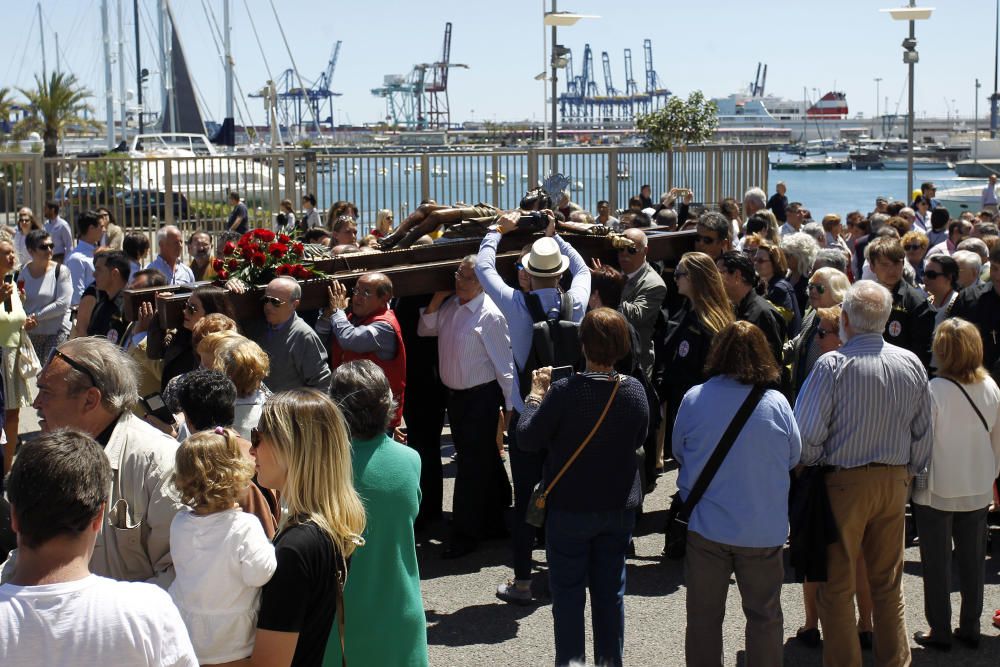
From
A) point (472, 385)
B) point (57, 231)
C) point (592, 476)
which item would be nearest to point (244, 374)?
point (592, 476)

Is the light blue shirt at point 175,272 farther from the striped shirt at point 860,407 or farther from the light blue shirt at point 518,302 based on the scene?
the striped shirt at point 860,407

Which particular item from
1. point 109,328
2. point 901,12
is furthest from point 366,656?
point 901,12

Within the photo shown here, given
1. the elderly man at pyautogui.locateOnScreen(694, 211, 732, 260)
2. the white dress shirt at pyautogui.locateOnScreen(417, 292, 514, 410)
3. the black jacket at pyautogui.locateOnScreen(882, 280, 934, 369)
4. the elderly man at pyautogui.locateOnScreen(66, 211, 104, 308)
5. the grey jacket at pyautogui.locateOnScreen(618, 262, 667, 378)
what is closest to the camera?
the white dress shirt at pyautogui.locateOnScreen(417, 292, 514, 410)

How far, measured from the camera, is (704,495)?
15.5 feet

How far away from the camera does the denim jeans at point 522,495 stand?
605 centimetres

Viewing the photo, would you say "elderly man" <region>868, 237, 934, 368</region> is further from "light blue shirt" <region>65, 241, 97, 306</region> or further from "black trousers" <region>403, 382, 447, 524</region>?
"light blue shirt" <region>65, 241, 97, 306</region>

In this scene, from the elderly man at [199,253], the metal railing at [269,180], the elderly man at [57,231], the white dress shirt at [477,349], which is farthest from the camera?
the metal railing at [269,180]

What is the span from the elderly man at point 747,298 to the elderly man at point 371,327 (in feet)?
6.69

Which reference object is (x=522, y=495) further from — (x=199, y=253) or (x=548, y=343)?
(x=199, y=253)

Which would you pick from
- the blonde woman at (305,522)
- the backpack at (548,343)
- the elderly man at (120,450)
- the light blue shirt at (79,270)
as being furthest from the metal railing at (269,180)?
the blonde woman at (305,522)

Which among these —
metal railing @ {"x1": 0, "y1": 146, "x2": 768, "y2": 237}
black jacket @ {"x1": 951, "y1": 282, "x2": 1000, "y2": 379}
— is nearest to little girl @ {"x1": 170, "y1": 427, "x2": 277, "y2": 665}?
black jacket @ {"x1": 951, "y1": 282, "x2": 1000, "y2": 379}

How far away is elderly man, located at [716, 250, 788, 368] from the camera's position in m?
6.65

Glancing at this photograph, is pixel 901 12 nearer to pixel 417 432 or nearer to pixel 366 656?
pixel 417 432

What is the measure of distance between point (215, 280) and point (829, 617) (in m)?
4.03
